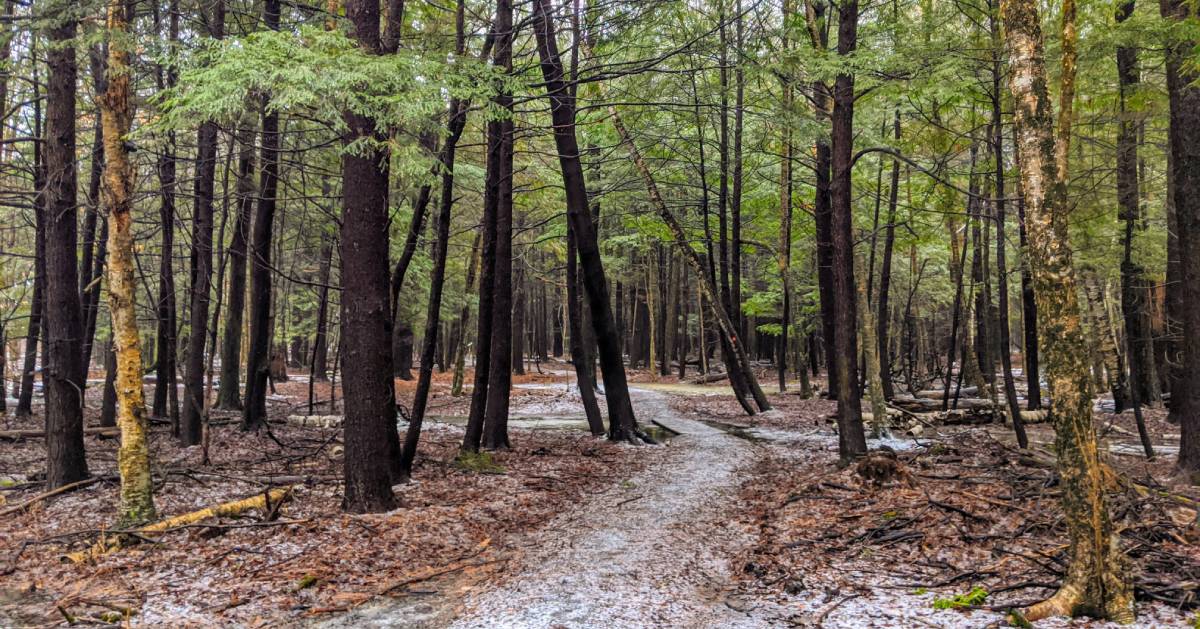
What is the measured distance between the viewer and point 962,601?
4633 mm

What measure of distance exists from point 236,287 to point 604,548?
1088cm

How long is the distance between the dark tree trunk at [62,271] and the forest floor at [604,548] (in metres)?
0.68

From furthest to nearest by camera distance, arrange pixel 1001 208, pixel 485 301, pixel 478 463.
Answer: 1. pixel 485 301
2. pixel 1001 208
3. pixel 478 463

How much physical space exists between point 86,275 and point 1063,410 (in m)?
17.1

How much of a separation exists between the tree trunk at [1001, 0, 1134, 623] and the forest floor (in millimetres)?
259

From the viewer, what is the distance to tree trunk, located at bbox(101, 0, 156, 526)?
6.55 metres

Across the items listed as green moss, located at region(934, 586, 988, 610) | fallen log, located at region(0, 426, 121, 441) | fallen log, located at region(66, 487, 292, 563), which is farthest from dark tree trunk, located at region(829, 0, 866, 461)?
fallen log, located at region(0, 426, 121, 441)

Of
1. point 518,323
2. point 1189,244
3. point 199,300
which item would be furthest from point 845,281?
point 518,323

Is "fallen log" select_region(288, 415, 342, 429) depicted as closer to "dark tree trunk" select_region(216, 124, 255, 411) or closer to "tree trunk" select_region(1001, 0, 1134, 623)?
"dark tree trunk" select_region(216, 124, 255, 411)

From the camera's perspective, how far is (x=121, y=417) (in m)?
6.66

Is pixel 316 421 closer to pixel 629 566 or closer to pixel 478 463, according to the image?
pixel 478 463

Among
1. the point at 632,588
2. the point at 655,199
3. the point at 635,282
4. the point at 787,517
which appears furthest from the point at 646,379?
the point at 632,588

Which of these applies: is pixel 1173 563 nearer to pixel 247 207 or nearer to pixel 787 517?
pixel 787 517

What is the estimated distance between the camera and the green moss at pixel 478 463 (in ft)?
33.6
